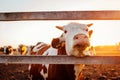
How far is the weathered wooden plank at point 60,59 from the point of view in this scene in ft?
12.6

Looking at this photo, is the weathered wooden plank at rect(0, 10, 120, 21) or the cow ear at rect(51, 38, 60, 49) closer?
the weathered wooden plank at rect(0, 10, 120, 21)

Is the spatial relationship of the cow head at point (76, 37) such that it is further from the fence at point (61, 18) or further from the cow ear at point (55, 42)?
the fence at point (61, 18)

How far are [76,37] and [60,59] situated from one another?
109 cm

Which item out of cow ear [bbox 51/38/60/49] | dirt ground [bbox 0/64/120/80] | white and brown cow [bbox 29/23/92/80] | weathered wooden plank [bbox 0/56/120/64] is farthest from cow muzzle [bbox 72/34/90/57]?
dirt ground [bbox 0/64/120/80]

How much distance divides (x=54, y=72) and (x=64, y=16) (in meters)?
2.33

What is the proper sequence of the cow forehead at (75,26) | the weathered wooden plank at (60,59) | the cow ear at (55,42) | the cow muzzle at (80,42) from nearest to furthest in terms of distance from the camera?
1. the weathered wooden plank at (60,59)
2. the cow muzzle at (80,42)
3. the cow forehead at (75,26)
4. the cow ear at (55,42)

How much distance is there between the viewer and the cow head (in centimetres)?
480

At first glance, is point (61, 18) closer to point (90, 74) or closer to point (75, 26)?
point (75, 26)

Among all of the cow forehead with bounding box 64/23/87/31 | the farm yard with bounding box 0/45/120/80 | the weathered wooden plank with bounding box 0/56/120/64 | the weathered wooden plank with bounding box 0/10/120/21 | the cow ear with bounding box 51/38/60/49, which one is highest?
the weathered wooden plank with bounding box 0/10/120/21

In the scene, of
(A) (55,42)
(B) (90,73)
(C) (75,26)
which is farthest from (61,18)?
(B) (90,73)

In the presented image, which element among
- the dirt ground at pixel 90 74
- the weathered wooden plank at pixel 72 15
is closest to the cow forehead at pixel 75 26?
the weathered wooden plank at pixel 72 15

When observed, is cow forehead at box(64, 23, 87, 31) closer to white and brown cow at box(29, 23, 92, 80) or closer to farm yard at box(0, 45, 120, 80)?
white and brown cow at box(29, 23, 92, 80)

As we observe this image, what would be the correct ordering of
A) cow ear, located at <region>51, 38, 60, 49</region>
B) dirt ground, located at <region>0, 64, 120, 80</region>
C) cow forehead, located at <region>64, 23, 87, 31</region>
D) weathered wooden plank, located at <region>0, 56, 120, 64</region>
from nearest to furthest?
weathered wooden plank, located at <region>0, 56, 120, 64</region> → cow forehead, located at <region>64, 23, 87, 31</region> → cow ear, located at <region>51, 38, 60, 49</region> → dirt ground, located at <region>0, 64, 120, 80</region>

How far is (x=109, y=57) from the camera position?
3840 millimetres
